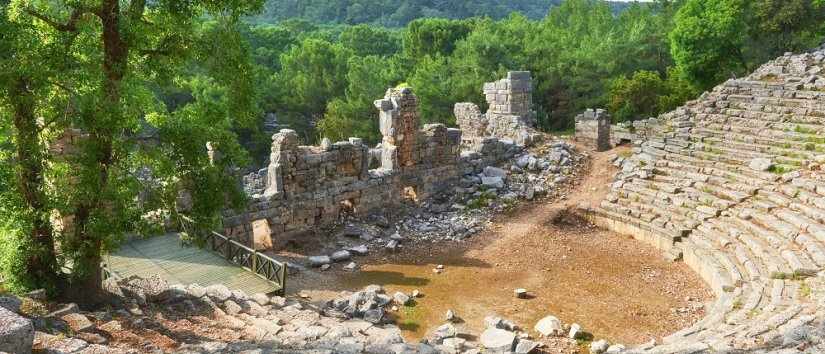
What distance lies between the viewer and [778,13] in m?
26.1

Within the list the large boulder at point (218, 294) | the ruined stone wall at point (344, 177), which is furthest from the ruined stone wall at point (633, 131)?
the large boulder at point (218, 294)

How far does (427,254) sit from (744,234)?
6.82 meters

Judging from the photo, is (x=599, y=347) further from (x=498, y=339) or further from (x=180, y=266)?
(x=180, y=266)

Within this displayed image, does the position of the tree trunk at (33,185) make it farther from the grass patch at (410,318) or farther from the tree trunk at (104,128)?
the grass patch at (410,318)

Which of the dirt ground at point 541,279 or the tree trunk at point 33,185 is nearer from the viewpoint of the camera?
the tree trunk at point 33,185

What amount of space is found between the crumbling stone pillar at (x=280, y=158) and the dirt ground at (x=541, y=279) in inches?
101

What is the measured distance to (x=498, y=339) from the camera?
428 inches

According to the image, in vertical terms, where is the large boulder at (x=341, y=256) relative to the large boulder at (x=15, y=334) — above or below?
below

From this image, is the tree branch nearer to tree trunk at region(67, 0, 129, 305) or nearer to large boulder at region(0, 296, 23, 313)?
tree trunk at region(67, 0, 129, 305)

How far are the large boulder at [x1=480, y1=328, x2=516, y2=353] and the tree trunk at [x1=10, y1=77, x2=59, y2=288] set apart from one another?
6463 millimetres

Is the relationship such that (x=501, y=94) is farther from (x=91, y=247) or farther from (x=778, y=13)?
(x=91, y=247)

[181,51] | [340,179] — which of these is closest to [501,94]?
[340,179]

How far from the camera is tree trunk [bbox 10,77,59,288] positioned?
330 inches

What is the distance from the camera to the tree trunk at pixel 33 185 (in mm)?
8375
